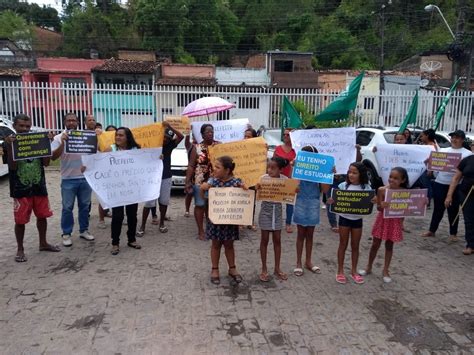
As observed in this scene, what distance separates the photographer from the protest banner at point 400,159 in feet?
19.6

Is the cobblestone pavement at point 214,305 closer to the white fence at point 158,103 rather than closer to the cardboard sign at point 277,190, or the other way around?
the cardboard sign at point 277,190

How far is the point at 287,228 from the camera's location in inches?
277

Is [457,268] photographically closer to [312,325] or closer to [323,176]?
[323,176]

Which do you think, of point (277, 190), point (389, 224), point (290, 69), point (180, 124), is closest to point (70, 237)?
point (180, 124)

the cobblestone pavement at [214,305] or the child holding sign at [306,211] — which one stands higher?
the child holding sign at [306,211]

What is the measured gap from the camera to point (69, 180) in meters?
5.95

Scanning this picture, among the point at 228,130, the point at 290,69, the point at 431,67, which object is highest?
the point at 290,69

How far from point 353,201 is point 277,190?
827mm

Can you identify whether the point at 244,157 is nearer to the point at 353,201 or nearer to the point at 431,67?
the point at 353,201

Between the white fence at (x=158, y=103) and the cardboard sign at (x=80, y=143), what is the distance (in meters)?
9.20

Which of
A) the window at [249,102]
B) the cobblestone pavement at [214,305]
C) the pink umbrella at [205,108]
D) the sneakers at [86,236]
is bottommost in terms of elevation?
the cobblestone pavement at [214,305]

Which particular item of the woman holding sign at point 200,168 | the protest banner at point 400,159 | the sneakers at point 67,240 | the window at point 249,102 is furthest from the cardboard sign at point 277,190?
the window at point 249,102

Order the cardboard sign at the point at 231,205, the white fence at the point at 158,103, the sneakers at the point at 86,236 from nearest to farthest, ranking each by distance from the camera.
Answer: the cardboard sign at the point at 231,205
the sneakers at the point at 86,236
the white fence at the point at 158,103

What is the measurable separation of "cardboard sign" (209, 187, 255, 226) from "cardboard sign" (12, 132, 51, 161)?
2278 mm
